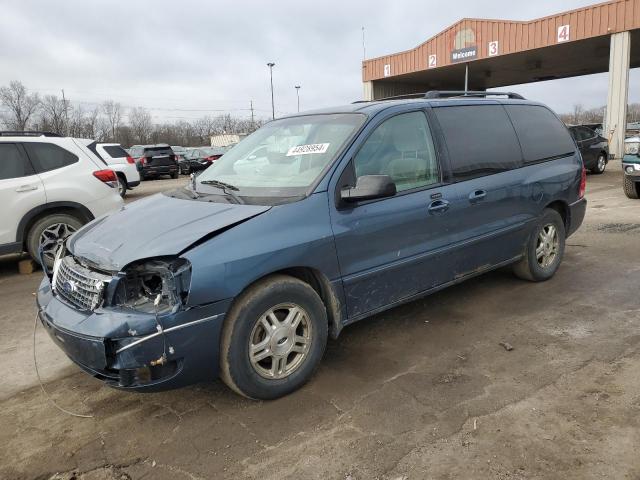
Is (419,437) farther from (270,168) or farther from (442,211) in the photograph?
(270,168)

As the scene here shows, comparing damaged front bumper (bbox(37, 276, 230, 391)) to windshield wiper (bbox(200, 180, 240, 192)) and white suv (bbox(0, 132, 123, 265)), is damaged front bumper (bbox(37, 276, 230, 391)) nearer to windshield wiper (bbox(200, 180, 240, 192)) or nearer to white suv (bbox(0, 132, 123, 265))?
windshield wiper (bbox(200, 180, 240, 192))

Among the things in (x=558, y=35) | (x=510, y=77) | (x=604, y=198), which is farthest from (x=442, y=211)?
(x=510, y=77)

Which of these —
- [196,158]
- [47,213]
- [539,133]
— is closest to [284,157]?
[539,133]

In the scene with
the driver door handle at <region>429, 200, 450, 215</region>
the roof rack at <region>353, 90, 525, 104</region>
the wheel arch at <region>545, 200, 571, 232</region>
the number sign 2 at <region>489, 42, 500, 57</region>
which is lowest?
the wheel arch at <region>545, 200, 571, 232</region>

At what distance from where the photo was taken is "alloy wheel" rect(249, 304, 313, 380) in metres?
2.98

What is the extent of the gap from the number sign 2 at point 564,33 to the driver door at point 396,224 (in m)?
20.7

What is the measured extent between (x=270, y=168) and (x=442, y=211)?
137 centimetres

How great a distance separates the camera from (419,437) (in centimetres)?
269

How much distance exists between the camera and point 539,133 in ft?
16.6

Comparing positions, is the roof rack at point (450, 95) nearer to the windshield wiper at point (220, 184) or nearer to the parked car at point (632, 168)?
the windshield wiper at point (220, 184)

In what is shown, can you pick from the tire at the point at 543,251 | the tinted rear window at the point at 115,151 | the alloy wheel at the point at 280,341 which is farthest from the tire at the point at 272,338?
the tinted rear window at the point at 115,151

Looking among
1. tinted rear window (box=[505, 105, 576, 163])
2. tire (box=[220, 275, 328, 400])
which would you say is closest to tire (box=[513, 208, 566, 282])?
tinted rear window (box=[505, 105, 576, 163])

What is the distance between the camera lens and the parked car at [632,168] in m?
10.2

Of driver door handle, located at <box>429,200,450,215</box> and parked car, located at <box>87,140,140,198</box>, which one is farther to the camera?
parked car, located at <box>87,140,140,198</box>
